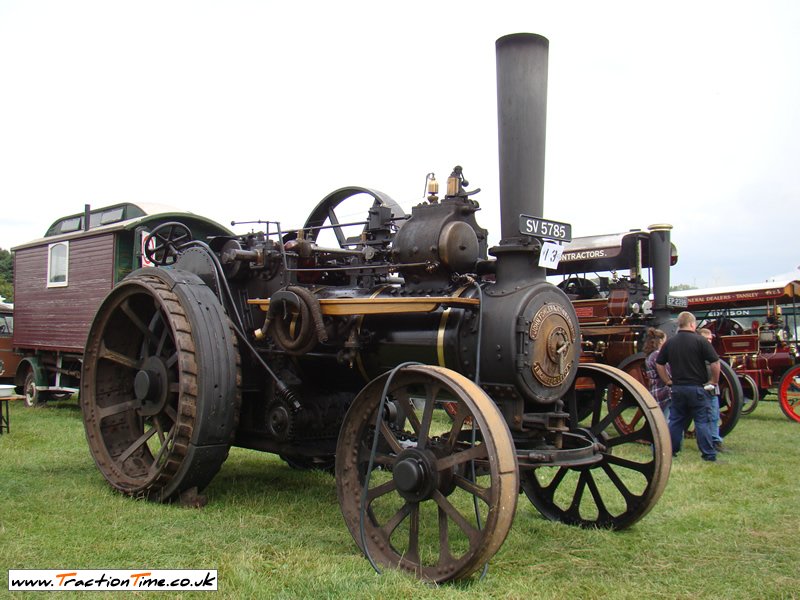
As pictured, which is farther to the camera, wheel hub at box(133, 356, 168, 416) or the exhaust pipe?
wheel hub at box(133, 356, 168, 416)

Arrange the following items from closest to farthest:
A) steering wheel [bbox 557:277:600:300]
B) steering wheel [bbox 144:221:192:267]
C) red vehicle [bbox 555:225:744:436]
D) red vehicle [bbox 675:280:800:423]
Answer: steering wheel [bbox 144:221:192:267]
red vehicle [bbox 555:225:744:436]
red vehicle [bbox 675:280:800:423]
steering wheel [bbox 557:277:600:300]

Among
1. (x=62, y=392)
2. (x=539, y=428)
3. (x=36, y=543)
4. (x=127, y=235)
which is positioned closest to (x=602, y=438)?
(x=539, y=428)

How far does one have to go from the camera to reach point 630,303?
900 cm

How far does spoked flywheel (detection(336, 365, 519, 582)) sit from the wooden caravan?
19.6 ft

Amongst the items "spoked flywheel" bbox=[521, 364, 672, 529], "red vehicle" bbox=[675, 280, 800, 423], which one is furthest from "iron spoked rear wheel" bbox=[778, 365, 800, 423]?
"spoked flywheel" bbox=[521, 364, 672, 529]

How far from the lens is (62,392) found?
1060cm

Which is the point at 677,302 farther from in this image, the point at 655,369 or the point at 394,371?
the point at 394,371

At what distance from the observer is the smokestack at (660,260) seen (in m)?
8.97

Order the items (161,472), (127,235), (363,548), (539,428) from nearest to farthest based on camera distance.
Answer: (363,548)
(539,428)
(161,472)
(127,235)

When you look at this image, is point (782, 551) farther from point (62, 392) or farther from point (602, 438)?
point (62, 392)

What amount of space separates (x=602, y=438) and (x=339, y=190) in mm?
2465

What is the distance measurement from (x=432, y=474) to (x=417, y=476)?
0.23 ft

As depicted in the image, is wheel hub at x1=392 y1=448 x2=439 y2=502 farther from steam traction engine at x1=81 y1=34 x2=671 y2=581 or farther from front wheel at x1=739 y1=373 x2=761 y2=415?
front wheel at x1=739 y1=373 x2=761 y2=415

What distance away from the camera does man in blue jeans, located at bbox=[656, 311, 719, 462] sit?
6.80 metres
